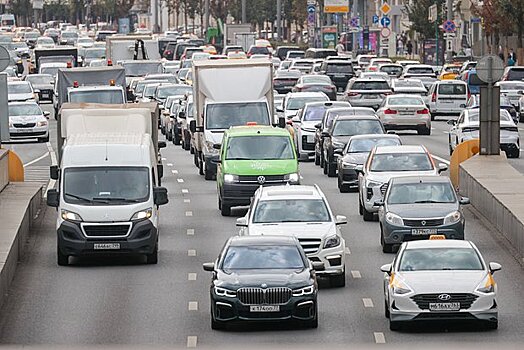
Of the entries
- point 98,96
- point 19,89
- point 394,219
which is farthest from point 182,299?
point 19,89

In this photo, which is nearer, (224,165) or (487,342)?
(487,342)

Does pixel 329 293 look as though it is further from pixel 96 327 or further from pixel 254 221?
pixel 96 327

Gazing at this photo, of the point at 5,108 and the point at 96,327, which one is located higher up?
the point at 5,108

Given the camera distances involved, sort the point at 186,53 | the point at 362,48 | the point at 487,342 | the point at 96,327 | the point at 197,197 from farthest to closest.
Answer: the point at 362,48, the point at 186,53, the point at 197,197, the point at 96,327, the point at 487,342

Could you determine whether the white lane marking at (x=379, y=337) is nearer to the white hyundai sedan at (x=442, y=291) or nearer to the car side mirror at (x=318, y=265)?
the white hyundai sedan at (x=442, y=291)

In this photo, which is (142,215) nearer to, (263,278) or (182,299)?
(182,299)

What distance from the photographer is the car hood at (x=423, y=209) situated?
28.7 meters

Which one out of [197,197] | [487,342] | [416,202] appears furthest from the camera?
[197,197]

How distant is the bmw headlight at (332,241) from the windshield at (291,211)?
0.85m

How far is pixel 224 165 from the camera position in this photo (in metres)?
35.7

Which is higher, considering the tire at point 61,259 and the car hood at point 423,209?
the car hood at point 423,209

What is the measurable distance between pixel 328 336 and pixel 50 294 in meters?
6.01

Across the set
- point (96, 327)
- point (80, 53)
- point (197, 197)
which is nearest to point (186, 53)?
point (80, 53)

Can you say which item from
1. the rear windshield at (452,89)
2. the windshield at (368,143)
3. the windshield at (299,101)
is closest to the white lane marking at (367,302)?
the windshield at (368,143)
